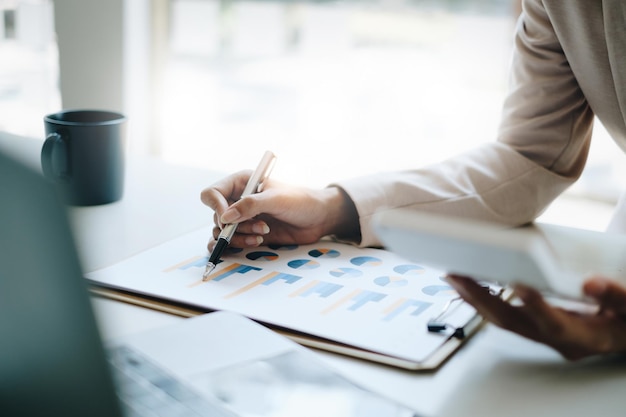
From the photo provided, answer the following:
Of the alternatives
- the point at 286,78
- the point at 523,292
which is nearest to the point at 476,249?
the point at 523,292

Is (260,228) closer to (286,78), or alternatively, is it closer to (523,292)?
(523,292)

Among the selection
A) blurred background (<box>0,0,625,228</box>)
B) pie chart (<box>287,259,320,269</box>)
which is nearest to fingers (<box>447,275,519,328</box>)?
pie chart (<box>287,259,320,269</box>)

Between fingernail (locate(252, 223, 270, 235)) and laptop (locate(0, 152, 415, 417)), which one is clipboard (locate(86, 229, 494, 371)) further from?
laptop (locate(0, 152, 415, 417))

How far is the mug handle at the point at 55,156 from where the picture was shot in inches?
35.7

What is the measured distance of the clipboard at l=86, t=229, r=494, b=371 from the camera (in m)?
0.59

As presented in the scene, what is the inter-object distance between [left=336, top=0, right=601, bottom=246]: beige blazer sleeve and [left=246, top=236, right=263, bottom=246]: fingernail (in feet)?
0.55

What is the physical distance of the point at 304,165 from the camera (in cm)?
269

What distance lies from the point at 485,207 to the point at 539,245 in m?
0.48

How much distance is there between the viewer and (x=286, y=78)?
9.11ft

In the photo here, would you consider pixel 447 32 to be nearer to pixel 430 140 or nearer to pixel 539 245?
pixel 430 140

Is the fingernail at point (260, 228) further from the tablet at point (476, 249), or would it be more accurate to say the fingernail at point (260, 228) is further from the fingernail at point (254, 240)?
the tablet at point (476, 249)

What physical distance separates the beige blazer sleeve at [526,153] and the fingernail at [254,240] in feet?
0.55

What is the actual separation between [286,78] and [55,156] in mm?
1928

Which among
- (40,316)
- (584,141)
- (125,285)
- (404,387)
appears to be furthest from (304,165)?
(40,316)
